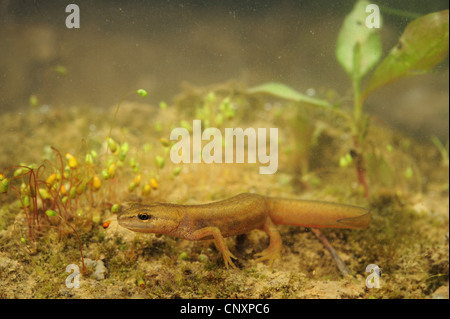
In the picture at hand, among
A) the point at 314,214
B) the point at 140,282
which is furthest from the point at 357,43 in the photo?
the point at 140,282

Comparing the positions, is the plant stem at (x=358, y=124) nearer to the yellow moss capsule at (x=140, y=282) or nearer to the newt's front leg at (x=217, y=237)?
the newt's front leg at (x=217, y=237)

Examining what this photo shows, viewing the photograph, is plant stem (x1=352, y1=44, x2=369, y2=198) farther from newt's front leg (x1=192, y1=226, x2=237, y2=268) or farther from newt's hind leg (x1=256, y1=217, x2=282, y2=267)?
newt's front leg (x1=192, y1=226, x2=237, y2=268)

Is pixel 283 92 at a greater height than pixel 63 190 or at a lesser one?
greater

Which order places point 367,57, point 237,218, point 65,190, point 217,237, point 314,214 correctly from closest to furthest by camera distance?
point 217,237
point 237,218
point 65,190
point 314,214
point 367,57

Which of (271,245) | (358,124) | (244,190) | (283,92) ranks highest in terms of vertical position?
(283,92)

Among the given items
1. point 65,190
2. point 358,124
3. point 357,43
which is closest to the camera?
point 65,190

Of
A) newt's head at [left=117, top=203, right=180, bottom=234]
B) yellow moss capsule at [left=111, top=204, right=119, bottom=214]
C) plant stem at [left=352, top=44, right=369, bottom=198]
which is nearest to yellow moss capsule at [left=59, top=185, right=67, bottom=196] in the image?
yellow moss capsule at [left=111, top=204, right=119, bottom=214]

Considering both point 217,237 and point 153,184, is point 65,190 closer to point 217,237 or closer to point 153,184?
point 153,184
